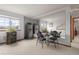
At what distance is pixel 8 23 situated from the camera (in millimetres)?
2705

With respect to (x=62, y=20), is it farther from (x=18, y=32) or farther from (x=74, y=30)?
(x=18, y=32)

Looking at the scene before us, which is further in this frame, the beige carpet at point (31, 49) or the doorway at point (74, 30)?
the doorway at point (74, 30)

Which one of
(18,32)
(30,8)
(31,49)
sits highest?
(30,8)

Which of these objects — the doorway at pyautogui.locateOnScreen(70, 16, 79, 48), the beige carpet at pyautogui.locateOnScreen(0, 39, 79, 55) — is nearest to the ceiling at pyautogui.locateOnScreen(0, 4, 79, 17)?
the doorway at pyautogui.locateOnScreen(70, 16, 79, 48)

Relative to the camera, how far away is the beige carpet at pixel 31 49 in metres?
2.63

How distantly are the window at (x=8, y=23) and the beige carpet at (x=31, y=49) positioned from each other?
506 millimetres

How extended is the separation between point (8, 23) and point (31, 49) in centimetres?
100

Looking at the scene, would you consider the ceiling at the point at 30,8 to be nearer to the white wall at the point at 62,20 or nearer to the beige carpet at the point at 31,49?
the white wall at the point at 62,20

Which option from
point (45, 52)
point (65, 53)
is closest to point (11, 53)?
point (45, 52)

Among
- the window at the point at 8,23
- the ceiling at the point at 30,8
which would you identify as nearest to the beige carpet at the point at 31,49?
the window at the point at 8,23

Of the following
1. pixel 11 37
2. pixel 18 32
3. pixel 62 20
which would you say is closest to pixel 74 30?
pixel 62 20

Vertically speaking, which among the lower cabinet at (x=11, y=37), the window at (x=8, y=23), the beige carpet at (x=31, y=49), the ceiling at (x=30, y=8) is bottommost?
the beige carpet at (x=31, y=49)
